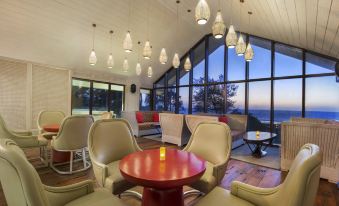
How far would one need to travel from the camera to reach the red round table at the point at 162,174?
1.31 m

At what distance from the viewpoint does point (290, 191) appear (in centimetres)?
104

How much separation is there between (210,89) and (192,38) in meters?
2.21

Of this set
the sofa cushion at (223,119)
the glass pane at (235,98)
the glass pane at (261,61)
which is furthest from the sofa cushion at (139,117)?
the glass pane at (261,61)

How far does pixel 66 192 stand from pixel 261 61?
6.61 metres

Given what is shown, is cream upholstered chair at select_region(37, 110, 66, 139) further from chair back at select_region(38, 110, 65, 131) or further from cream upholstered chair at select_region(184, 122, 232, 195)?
cream upholstered chair at select_region(184, 122, 232, 195)

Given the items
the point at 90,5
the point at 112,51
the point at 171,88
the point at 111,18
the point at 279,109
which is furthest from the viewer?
the point at 171,88

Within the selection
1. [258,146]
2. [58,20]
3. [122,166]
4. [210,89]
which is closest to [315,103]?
[258,146]

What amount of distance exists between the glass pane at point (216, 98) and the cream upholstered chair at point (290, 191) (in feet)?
19.1

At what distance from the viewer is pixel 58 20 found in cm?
459

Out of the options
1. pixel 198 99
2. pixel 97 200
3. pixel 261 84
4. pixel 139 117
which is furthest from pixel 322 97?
pixel 97 200

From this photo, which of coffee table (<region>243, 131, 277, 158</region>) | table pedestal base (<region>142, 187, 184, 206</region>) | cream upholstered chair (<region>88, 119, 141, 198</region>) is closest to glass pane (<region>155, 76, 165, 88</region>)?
coffee table (<region>243, 131, 277, 158</region>)

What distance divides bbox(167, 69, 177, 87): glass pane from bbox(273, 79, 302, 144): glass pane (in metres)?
4.21

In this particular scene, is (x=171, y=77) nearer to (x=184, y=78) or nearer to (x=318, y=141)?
(x=184, y=78)

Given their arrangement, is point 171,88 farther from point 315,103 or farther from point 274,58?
point 315,103
